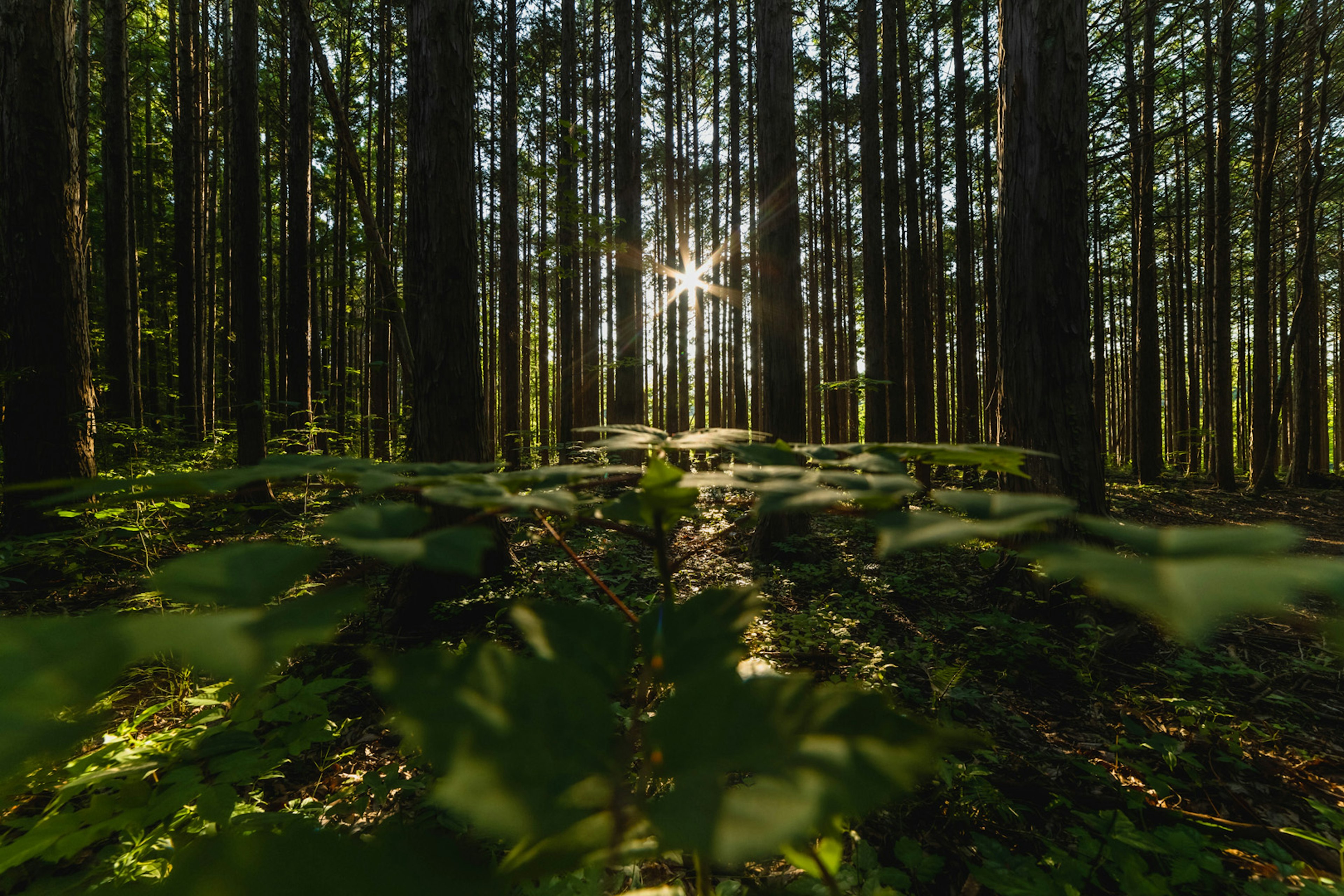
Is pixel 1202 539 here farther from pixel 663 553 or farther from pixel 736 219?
pixel 736 219

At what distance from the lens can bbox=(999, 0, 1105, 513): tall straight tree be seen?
274 cm

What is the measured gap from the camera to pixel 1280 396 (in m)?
7.93

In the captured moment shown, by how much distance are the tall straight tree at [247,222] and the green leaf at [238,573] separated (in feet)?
21.7

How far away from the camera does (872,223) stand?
26.1ft

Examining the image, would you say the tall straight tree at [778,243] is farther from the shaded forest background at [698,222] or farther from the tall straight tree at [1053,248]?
the tall straight tree at [1053,248]

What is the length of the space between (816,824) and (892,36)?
10.2 m

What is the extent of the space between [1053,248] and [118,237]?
1095 cm

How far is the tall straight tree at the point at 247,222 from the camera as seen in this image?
222 inches

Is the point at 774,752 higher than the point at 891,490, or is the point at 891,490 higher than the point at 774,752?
the point at 891,490

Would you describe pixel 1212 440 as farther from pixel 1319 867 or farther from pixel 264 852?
pixel 264 852

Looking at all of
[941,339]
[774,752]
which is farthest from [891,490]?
[941,339]

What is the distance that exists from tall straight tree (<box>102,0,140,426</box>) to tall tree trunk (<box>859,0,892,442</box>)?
32.9 feet

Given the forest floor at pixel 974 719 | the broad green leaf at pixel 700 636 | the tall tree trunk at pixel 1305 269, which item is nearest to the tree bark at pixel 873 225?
the forest floor at pixel 974 719

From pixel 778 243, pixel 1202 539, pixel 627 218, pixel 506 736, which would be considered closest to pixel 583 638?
pixel 506 736
